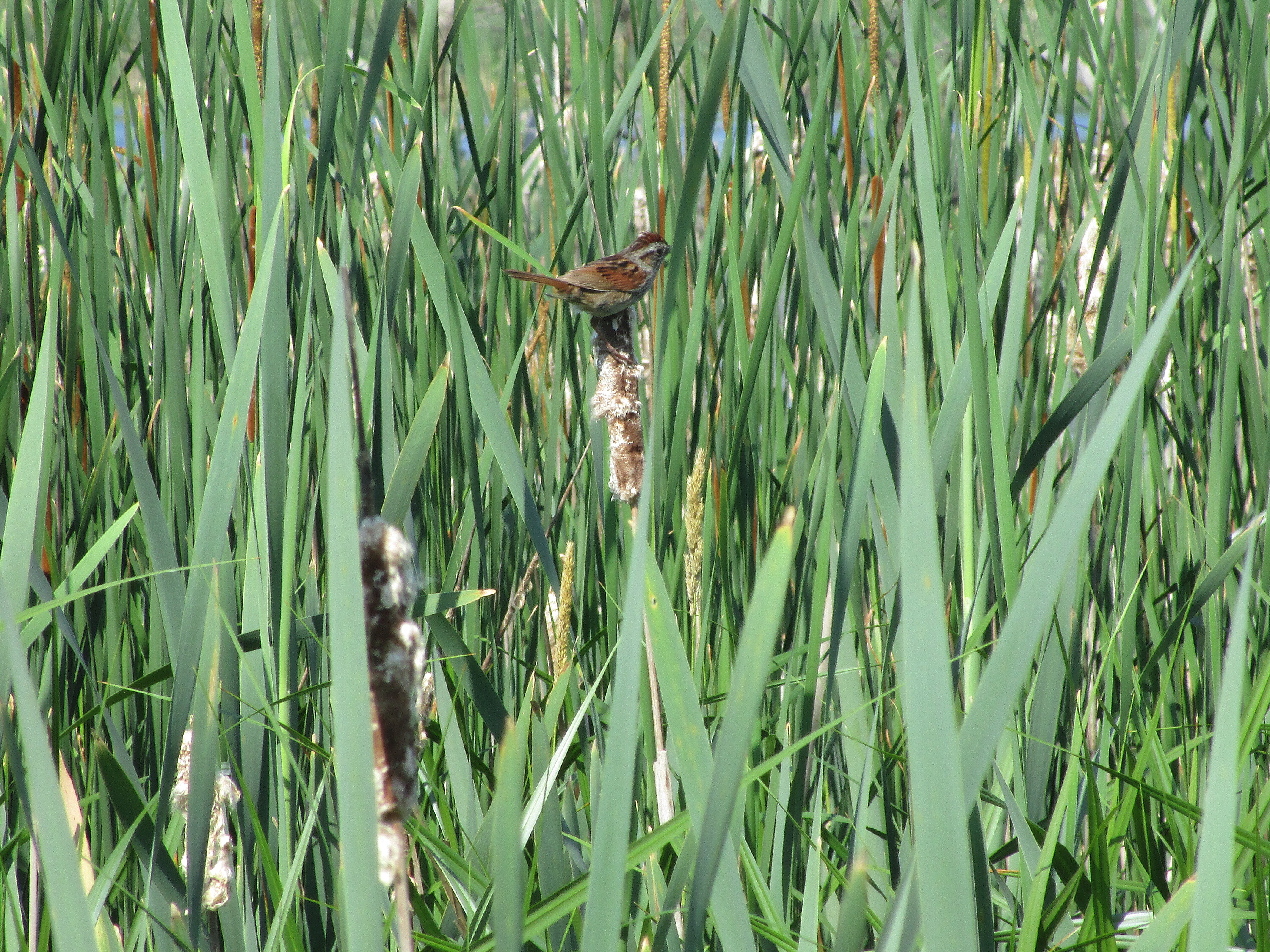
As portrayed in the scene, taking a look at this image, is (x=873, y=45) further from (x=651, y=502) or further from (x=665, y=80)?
(x=651, y=502)

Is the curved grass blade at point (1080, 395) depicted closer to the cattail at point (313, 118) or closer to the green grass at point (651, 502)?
the green grass at point (651, 502)

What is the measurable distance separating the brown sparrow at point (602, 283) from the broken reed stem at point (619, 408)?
1.5 inches

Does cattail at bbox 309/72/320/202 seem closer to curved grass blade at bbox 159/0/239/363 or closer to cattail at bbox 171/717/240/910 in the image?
curved grass blade at bbox 159/0/239/363

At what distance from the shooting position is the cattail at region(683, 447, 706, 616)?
1.18 meters

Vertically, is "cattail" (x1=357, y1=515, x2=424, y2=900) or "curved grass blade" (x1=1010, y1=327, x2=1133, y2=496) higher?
"curved grass blade" (x1=1010, y1=327, x2=1133, y2=496)

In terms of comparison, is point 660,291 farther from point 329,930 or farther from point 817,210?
point 329,930

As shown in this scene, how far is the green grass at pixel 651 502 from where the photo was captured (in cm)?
60

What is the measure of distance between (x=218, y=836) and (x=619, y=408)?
2.41 ft

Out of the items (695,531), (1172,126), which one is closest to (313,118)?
(695,531)

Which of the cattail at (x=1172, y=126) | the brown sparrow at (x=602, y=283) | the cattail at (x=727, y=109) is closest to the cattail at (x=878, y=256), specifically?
the cattail at (x=727, y=109)

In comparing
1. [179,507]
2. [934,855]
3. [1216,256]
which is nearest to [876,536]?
[934,855]

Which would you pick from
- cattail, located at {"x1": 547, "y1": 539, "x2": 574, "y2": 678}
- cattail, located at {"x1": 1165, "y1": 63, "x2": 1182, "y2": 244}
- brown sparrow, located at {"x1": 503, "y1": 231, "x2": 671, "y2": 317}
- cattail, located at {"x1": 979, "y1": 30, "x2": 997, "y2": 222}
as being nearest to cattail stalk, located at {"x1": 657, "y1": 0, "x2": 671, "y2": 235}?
brown sparrow, located at {"x1": 503, "y1": 231, "x2": 671, "y2": 317}

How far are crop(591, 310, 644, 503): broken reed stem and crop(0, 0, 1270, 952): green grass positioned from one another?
52mm

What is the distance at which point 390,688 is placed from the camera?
1.90ft
